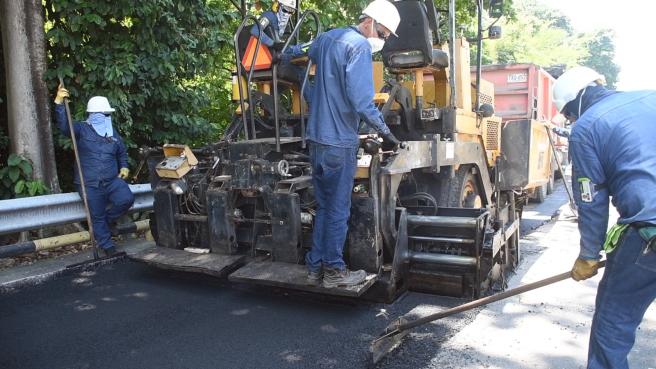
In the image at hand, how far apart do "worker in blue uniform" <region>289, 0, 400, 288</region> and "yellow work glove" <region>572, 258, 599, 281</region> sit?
1.41 m

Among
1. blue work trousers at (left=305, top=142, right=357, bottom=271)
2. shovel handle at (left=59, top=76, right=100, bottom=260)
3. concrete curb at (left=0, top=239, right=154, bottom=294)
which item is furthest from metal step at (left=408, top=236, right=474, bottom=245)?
shovel handle at (left=59, top=76, right=100, bottom=260)

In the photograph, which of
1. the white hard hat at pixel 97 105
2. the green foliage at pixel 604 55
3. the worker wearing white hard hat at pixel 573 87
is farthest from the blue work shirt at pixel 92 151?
the green foliage at pixel 604 55

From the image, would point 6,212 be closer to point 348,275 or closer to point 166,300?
point 166,300

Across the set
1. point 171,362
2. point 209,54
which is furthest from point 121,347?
point 209,54

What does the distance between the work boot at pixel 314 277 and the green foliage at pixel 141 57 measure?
145 inches

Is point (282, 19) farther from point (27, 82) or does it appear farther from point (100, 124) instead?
point (27, 82)

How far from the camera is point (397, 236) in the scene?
374 centimetres

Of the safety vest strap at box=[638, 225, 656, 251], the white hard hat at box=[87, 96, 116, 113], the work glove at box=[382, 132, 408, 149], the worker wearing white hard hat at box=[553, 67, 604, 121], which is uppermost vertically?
the white hard hat at box=[87, 96, 116, 113]

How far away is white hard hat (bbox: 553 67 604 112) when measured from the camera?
103 inches

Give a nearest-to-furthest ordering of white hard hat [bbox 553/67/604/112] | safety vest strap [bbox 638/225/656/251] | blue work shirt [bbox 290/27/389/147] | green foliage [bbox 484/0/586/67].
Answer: safety vest strap [bbox 638/225/656/251], white hard hat [bbox 553/67/604/112], blue work shirt [bbox 290/27/389/147], green foliage [bbox 484/0/586/67]

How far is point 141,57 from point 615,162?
558cm

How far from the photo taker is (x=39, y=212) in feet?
16.0

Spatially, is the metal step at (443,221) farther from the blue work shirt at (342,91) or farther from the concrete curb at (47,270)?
the concrete curb at (47,270)

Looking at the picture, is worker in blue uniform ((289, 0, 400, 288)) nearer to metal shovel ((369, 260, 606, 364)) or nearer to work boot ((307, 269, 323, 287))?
work boot ((307, 269, 323, 287))
